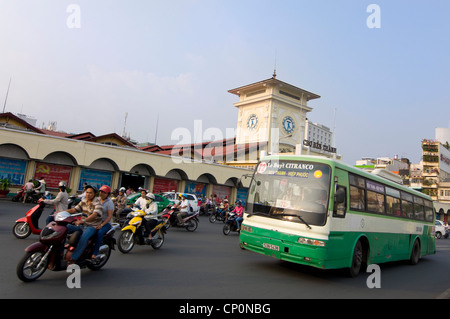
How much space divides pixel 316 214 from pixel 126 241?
15.5 feet

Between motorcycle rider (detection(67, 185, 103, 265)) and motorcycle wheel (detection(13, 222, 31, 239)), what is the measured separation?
3.79 m

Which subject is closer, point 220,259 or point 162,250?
point 220,259

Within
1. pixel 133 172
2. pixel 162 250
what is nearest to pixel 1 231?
pixel 162 250

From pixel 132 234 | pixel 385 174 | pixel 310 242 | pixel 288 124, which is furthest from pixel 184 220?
pixel 288 124

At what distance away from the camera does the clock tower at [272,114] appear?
159ft

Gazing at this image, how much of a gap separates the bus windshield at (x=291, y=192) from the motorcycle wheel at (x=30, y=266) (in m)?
4.35

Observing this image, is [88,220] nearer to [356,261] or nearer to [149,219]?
[149,219]

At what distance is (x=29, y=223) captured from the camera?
883 centimetres

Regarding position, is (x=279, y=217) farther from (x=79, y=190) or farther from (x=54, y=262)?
(x=79, y=190)

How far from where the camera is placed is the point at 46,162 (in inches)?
893

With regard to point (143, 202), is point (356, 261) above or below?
below

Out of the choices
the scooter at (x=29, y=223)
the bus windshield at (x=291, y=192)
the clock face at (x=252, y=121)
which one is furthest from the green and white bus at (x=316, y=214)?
the clock face at (x=252, y=121)

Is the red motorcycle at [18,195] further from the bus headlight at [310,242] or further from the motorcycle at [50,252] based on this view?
the bus headlight at [310,242]
